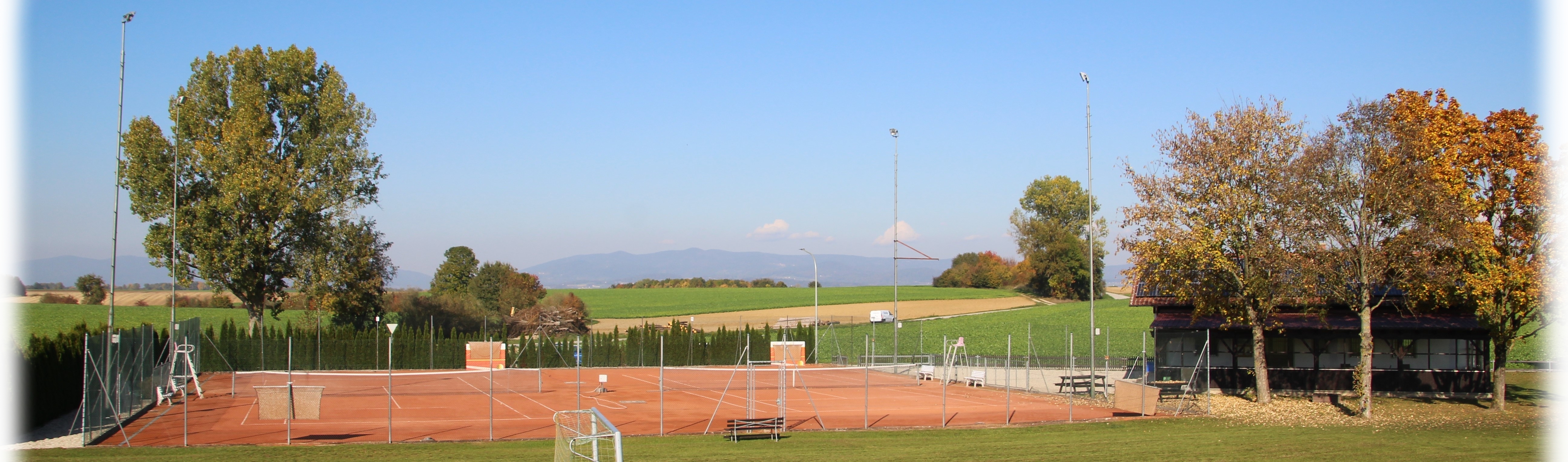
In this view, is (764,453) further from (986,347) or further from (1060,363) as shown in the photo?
(986,347)

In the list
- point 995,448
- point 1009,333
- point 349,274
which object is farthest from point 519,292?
point 995,448

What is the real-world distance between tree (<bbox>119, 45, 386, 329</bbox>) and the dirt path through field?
2317cm

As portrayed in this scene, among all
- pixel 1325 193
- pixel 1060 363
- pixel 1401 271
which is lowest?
pixel 1060 363

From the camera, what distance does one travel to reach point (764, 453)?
16.2 meters

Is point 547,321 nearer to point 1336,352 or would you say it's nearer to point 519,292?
point 519,292

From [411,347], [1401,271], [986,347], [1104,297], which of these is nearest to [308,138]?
[411,347]

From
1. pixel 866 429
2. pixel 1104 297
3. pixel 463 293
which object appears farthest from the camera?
pixel 1104 297


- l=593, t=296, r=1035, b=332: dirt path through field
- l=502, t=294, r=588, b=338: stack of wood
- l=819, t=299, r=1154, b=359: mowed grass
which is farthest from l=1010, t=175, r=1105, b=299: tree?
l=502, t=294, r=588, b=338: stack of wood

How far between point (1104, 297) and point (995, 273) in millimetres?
15166

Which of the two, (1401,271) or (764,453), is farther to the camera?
(1401,271)

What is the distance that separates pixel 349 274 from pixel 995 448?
3559cm

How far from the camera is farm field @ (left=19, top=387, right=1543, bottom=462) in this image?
50.7ft

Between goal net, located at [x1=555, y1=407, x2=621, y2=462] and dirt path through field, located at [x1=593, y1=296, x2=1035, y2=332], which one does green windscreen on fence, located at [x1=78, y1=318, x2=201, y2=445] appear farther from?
dirt path through field, located at [x1=593, y1=296, x2=1035, y2=332]

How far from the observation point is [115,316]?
5772cm
